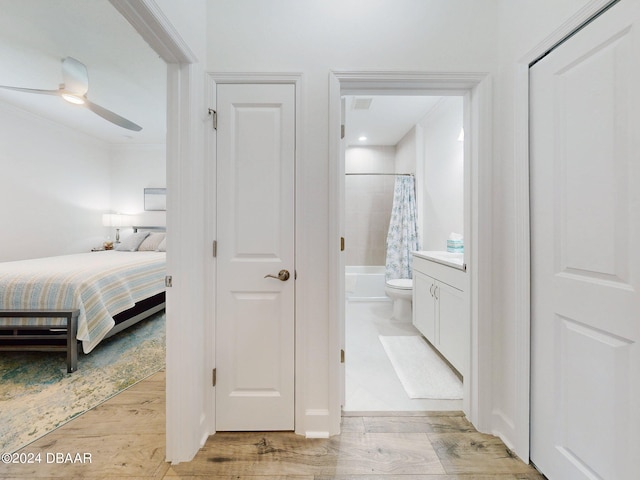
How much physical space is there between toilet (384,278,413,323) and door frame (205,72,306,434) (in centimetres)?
196

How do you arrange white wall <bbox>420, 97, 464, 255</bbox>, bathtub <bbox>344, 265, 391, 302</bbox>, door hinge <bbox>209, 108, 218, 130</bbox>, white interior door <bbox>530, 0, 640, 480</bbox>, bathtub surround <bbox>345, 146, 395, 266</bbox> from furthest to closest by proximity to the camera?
1. bathtub surround <bbox>345, 146, 395, 266</bbox>
2. bathtub <bbox>344, 265, 391, 302</bbox>
3. white wall <bbox>420, 97, 464, 255</bbox>
4. door hinge <bbox>209, 108, 218, 130</bbox>
5. white interior door <bbox>530, 0, 640, 480</bbox>

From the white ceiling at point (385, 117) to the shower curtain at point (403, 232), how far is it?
76 cm

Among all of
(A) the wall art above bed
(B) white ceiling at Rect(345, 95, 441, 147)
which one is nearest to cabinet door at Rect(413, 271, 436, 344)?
(B) white ceiling at Rect(345, 95, 441, 147)

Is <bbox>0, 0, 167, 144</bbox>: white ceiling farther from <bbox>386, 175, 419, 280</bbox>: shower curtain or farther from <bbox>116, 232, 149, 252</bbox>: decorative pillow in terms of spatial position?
<bbox>386, 175, 419, 280</bbox>: shower curtain

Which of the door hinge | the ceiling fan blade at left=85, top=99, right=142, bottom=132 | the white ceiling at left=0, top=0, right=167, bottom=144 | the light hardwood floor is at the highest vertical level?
the white ceiling at left=0, top=0, right=167, bottom=144

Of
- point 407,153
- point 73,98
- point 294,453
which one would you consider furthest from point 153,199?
point 294,453

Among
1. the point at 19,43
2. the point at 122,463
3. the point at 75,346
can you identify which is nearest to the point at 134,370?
the point at 75,346

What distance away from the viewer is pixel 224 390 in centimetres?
150

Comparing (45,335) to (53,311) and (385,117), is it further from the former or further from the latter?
(385,117)

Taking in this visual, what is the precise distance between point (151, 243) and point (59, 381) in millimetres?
2632

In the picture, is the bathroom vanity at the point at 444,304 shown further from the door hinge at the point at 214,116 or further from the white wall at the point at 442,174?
the door hinge at the point at 214,116

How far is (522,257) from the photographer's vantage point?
53.0 inches

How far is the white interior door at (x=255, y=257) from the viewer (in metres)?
1.48

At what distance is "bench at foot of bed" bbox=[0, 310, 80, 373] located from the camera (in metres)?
2.14
